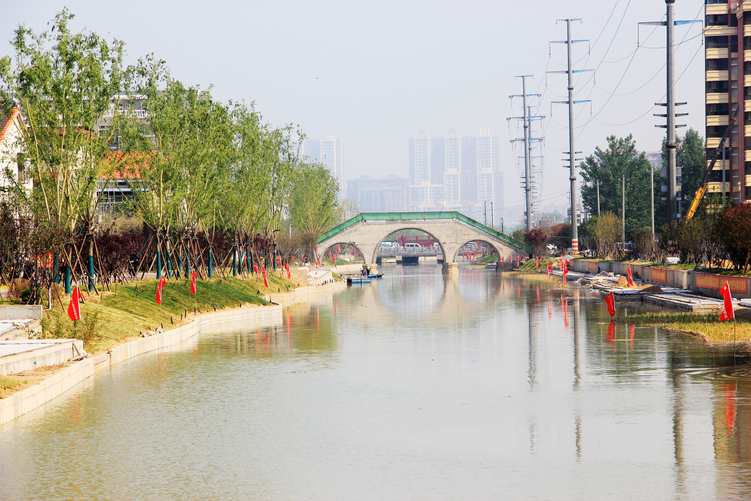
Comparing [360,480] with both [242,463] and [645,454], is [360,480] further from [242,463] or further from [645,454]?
[645,454]

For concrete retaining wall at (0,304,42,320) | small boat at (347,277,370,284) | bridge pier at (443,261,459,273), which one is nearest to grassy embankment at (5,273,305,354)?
concrete retaining wall at (0,304,42,320)

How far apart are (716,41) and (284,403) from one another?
76.0 metres

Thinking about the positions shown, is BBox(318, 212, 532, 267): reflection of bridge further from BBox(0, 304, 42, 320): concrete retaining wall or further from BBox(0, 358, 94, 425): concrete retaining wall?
BBox(0, 358, 94, 425): concrete retaining wall

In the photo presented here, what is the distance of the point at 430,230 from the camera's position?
102312mm

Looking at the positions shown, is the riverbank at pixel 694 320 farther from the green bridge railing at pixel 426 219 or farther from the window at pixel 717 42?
the green bridge railing at pixel 426 219

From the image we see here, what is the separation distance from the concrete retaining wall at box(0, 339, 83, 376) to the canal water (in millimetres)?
1027

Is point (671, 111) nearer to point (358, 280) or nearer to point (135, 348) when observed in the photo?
point (135, 348)

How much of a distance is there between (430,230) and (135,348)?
79.1 meters

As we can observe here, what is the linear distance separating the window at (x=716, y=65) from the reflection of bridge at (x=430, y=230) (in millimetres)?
30408

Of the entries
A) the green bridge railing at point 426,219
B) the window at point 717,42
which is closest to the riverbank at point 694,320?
the window at point 717,42

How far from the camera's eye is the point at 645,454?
42.0 ft

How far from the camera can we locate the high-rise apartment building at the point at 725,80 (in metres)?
74.1

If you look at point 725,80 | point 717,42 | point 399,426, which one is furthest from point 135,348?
point 717,42

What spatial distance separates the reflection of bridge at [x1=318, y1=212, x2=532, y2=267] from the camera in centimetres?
10050
